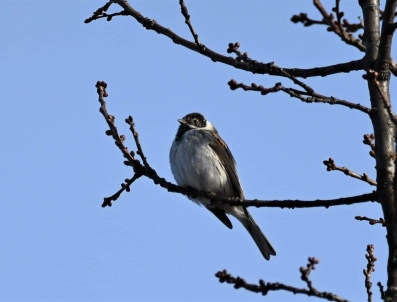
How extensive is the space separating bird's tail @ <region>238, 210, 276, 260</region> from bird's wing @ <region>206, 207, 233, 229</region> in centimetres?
19

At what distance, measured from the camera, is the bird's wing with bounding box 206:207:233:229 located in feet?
28.0

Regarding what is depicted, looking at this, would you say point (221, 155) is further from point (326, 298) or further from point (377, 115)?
point (326, 298)

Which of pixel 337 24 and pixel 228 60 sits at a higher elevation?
pixel 228 60

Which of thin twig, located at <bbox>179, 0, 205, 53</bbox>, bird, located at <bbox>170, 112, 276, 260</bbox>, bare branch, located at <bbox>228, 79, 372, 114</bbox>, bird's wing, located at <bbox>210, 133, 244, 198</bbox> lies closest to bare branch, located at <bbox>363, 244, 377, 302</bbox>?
bare branch, located at <bbox>228, 79, 372, 114</bbox>

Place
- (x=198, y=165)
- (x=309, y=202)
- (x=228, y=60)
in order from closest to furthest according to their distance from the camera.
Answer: (x=309, y=202), (x=228, y=60), (x=198, y=165)

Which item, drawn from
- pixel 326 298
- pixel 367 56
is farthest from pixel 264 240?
pixel 326 298

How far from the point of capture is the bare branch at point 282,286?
366cm

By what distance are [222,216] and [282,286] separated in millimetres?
4851

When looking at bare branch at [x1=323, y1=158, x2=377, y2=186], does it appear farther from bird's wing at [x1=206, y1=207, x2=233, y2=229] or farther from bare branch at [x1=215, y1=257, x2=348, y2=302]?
bird's wing at [x1=206, y1=207, x2=233, y2=229]

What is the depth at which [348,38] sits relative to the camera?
12.9ft

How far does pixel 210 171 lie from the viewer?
8086mm

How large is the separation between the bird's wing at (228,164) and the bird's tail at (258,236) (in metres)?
0.30

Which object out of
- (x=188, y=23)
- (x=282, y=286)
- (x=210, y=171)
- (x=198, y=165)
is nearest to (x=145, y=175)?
(x=188, y=23)

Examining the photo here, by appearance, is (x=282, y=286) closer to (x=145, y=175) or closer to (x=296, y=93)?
(x=296, y=93)
